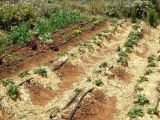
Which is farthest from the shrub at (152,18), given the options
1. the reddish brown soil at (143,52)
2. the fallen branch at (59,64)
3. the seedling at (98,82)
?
the seedling at (98,82)

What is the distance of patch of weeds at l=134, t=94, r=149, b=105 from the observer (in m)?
17.9

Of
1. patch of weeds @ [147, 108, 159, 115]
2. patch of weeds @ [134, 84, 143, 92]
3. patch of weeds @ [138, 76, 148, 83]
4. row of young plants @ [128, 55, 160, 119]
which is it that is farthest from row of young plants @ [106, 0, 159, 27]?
patch of weeds @ [147, 108, 159, 115]

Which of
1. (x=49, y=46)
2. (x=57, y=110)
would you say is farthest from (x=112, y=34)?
(x=57, y=110)

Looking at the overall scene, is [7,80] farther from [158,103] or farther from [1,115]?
[158,103]

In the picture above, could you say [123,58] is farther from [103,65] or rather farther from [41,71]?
[41,71]

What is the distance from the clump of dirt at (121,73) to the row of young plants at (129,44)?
0.73 metres

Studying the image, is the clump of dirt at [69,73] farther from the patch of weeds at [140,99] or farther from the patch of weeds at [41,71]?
the patch of weeds at [140,99]

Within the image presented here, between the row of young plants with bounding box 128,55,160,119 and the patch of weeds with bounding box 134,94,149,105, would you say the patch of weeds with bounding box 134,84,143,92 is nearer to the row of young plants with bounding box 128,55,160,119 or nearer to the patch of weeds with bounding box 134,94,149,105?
the row of young plants with bounding box 128,55,160,119

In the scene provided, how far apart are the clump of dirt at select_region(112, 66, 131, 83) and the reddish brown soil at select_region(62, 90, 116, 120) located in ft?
8.45

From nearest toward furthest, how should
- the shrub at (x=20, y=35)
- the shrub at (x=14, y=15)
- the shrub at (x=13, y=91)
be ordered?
the shrub at (x=13, y=91) < the shrub at (x=20, y=35) < the shrub at (x=14, y=15)

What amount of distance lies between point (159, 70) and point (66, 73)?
4.75 metres

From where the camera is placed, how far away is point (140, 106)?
17.7 metres

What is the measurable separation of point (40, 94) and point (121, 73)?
4.95 meters

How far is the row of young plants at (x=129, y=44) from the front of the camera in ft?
76.0
